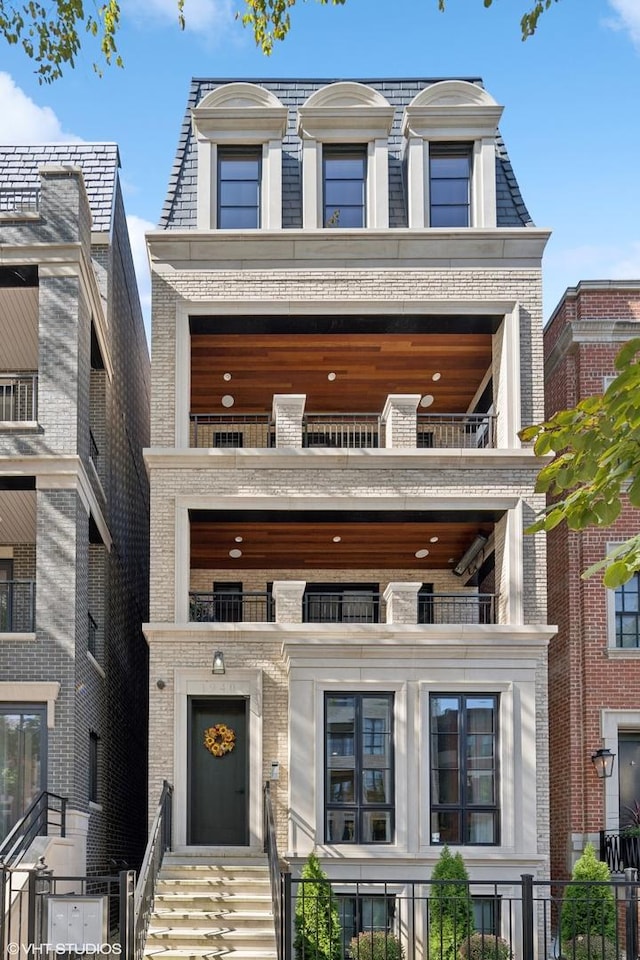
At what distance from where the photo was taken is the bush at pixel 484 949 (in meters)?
17.3

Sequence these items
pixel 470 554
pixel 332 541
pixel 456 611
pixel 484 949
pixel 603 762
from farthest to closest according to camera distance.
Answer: pixel 456 611, pixel 470 554, pixel 332 541, pixel 603 762, pixel 484 949

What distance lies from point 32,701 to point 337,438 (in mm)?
7956

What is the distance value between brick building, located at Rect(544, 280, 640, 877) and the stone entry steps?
556 cm

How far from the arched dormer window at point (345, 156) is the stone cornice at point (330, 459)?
152 inches

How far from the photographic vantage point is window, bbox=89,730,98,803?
21.8 metres

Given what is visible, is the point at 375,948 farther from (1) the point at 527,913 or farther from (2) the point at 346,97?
(2) the point at 346,97

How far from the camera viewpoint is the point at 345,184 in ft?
73.7

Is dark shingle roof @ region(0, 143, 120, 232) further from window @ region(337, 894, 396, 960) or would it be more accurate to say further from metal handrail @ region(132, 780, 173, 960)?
window @ region(337, 894, 396, 960)

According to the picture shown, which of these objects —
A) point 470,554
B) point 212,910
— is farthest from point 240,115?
point 212,910

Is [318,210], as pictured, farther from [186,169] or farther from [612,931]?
[612,931]

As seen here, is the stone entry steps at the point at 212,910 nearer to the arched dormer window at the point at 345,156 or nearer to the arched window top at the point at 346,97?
the arched dormer window at the point at 345,156

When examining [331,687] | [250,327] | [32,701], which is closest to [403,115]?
[250,327]

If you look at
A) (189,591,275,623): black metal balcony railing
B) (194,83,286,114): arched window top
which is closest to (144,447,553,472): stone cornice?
(189,591,275,623): black metal balcony railing

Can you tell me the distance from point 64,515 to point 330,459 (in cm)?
426
